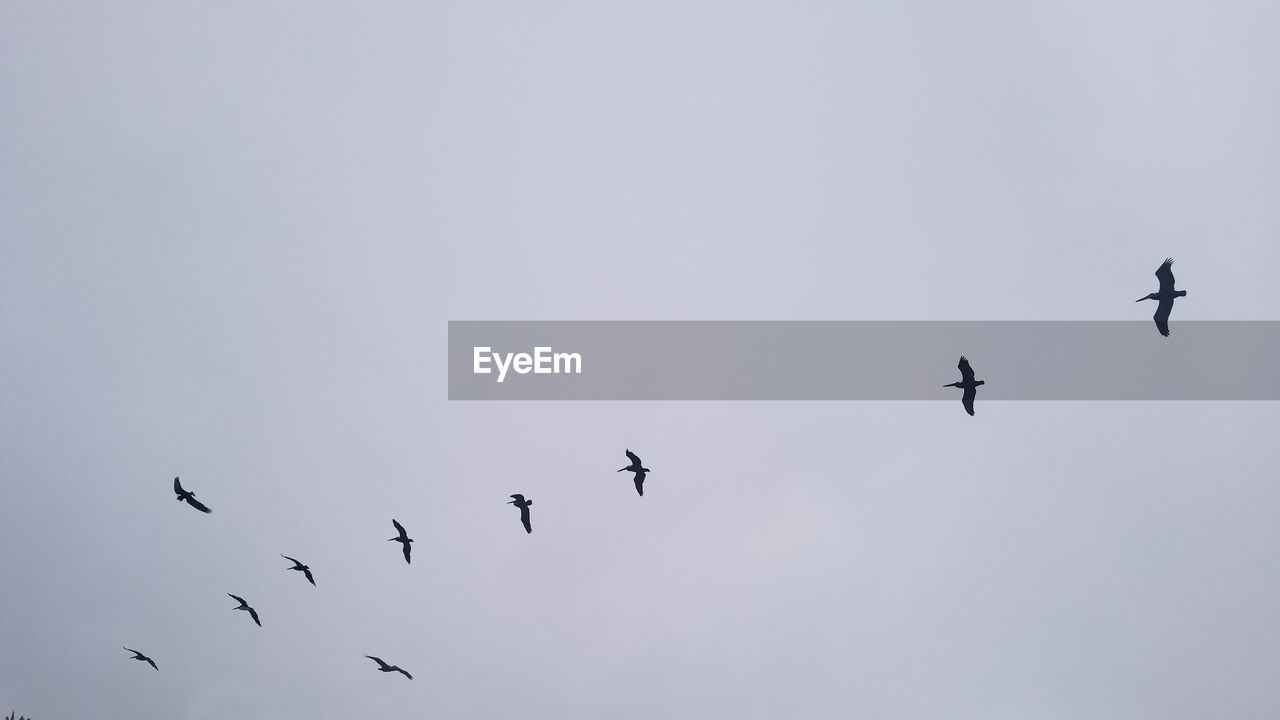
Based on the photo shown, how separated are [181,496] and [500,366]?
16220 mm

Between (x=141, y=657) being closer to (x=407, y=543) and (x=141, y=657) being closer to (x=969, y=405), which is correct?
(x=407, y=543)

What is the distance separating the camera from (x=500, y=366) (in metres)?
41.4

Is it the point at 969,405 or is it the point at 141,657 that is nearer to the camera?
the point at 969,405

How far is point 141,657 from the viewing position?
42.2 meters

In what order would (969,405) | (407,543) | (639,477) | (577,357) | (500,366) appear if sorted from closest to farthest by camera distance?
1. (969,405)
2. (639,477)
3. (407,543)
4. (500,366)
5. (577,357)

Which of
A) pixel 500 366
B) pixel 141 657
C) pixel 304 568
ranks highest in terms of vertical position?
pixel 500 366

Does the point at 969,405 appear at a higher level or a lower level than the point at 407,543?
higher

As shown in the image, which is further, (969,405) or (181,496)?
(181,496)

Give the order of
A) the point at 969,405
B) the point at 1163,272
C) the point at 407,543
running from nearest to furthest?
the point at 1163,272
the point at 969,405
the point at 407,543

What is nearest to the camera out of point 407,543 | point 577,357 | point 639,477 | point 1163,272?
point 1163,272

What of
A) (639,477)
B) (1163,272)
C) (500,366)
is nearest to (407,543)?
(500,366)

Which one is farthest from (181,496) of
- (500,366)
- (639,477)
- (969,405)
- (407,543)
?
(969,405)

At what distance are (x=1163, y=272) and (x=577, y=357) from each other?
32.5 m

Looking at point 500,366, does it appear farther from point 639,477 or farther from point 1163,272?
point 1163,272
